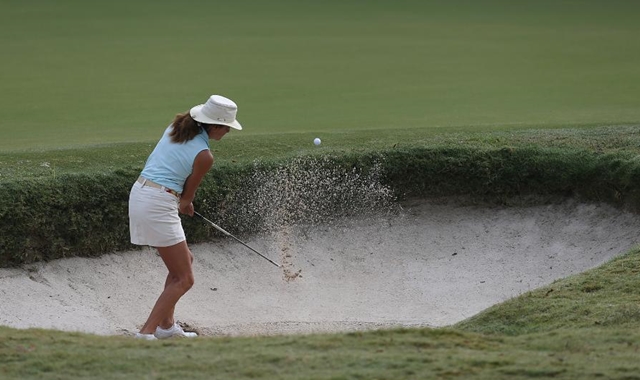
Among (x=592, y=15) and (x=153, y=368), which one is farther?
(x=592, y=15)

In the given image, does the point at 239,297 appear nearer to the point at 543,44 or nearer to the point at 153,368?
the point at 153,368

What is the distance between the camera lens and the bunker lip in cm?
855

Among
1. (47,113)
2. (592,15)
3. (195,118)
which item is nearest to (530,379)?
(195,118)

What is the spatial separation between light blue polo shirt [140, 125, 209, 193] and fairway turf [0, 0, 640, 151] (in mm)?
6410

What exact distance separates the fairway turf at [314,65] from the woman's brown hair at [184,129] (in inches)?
252

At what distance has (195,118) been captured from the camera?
23.2 ft

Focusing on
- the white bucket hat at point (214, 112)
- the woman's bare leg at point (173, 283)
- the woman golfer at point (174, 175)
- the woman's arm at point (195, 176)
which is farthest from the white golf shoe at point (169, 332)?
the white bucket hat at point (214, 112)

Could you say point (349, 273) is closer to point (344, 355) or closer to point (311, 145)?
point (311, 145)

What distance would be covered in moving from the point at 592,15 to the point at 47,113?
17770 millimetres

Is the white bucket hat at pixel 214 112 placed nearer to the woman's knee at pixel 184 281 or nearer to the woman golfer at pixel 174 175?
the woman golfer at pixel 174 175

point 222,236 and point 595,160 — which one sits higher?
point 595,160

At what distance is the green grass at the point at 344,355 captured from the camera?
496 centimetres

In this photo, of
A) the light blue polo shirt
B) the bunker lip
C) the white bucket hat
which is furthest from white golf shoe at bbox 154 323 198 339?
the white bucket hat

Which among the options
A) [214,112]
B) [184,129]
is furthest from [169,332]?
[214,112]
